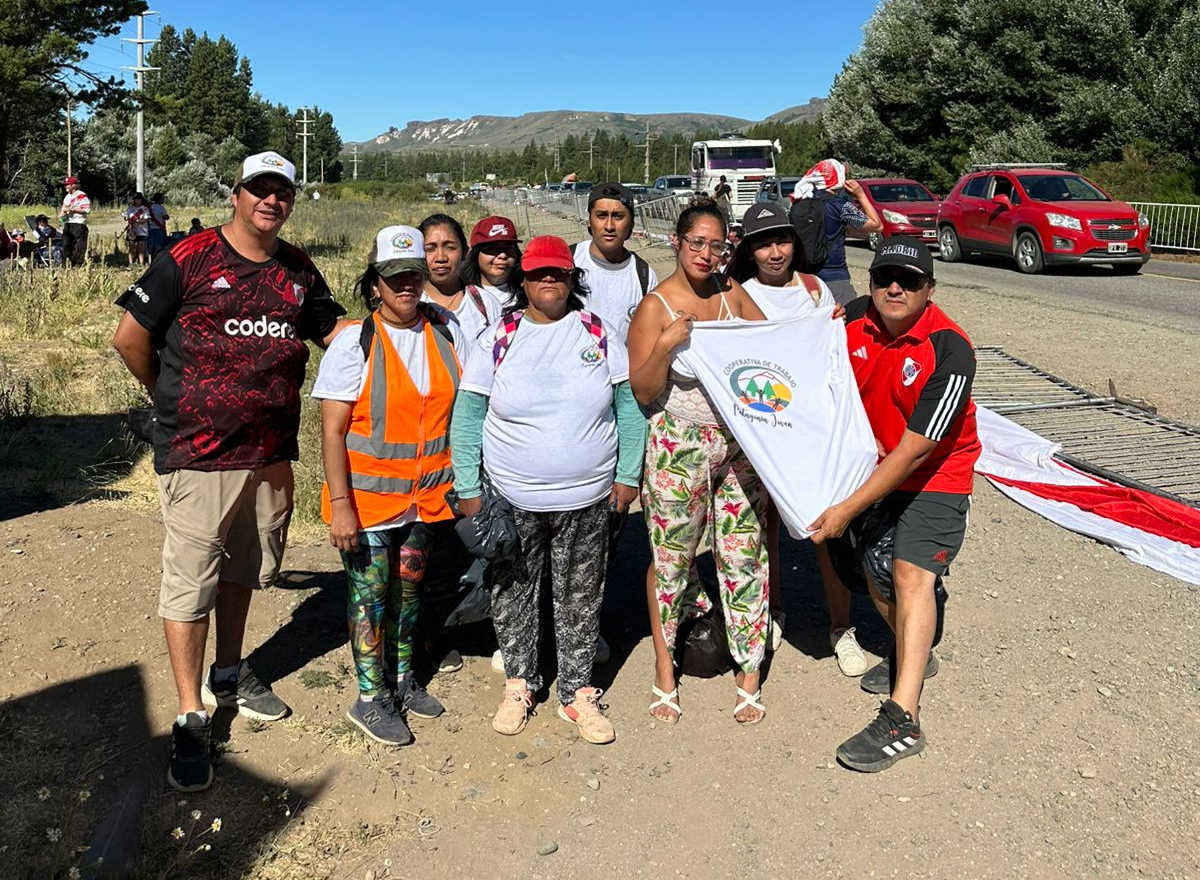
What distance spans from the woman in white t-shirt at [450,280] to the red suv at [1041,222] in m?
15.7

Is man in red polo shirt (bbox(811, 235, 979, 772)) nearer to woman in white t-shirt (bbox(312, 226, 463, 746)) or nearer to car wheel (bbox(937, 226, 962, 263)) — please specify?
woman in white t-shirt (bbox(312, 226, 463, 746))

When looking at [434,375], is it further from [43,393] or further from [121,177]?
[121,177]

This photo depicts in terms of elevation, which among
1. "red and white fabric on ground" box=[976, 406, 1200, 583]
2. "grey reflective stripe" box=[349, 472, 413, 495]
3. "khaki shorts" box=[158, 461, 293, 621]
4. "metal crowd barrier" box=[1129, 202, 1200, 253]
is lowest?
"red and white fabric on ground" box=[976, 406, 1200, 583]

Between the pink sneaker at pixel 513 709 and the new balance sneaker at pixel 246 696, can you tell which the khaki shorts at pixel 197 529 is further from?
the pink sneaker at pixel 513 709

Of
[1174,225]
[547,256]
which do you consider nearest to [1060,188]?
[1174,225]

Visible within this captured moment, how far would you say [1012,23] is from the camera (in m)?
30.7

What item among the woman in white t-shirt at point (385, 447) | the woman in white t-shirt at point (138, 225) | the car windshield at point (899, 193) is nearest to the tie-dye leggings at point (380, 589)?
the woman in white t-shirt at point (385, 447)

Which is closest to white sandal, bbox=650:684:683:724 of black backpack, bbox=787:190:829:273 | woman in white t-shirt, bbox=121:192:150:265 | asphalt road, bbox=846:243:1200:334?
black backpack, bbox=787:190:829:273

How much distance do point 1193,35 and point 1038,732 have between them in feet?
87.8

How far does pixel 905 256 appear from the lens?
3484 millimetres

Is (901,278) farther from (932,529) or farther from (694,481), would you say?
(694,481)

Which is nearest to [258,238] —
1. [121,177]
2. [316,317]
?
[316,317]

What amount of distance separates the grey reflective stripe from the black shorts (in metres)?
1.86

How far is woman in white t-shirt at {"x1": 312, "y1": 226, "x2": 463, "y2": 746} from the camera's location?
3.52 meters
